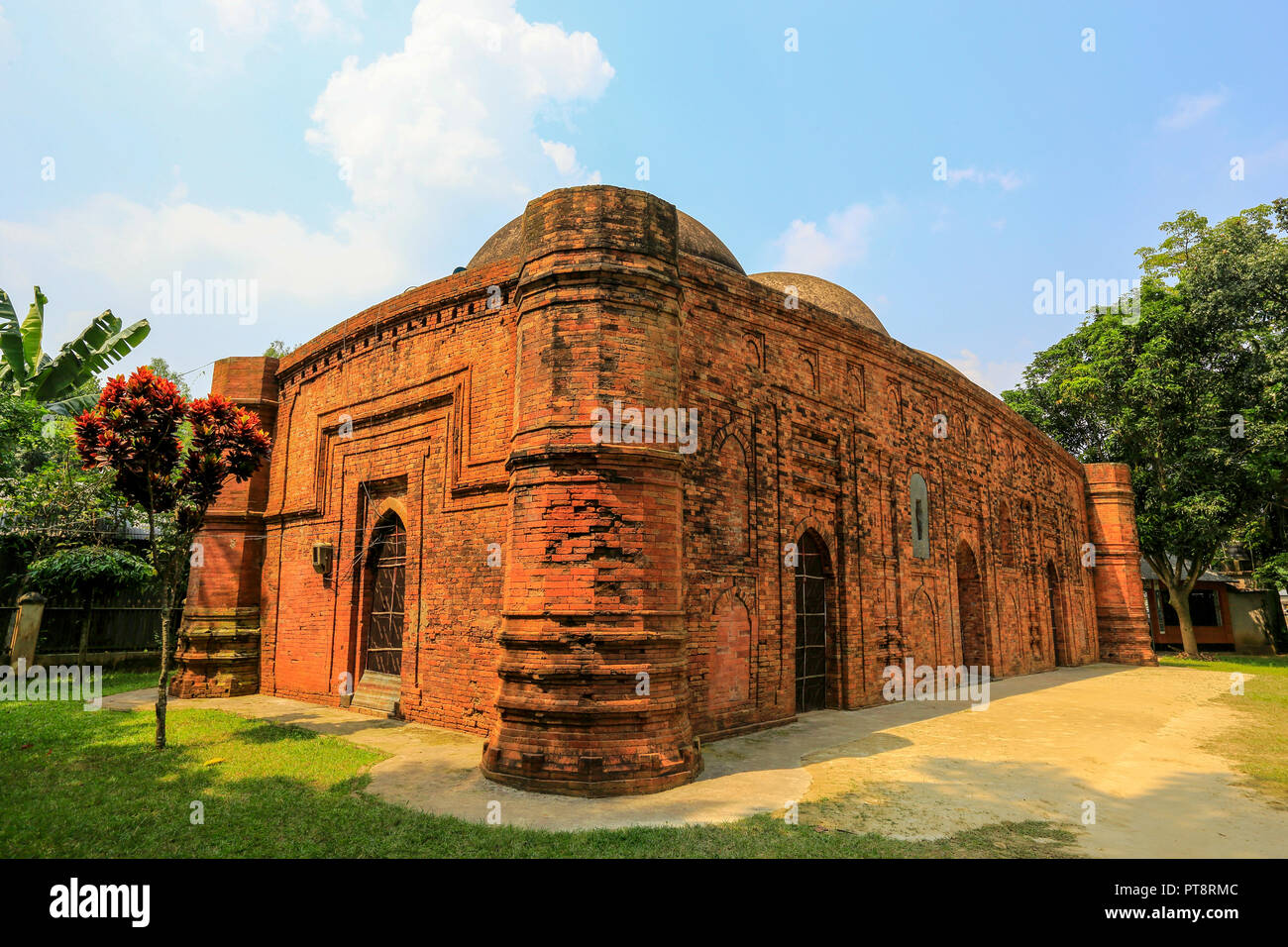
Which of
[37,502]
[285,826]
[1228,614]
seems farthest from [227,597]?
[1228,614]

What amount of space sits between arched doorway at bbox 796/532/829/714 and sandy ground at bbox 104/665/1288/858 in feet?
1.30

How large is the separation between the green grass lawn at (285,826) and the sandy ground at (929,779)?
0.29 meters

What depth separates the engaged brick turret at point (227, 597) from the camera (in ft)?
39.2

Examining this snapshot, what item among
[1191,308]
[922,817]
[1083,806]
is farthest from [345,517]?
[1191,308]

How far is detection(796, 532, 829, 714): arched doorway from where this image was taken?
10.2 m

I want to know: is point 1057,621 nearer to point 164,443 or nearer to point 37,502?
point 164,443

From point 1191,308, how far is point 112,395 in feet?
88.5

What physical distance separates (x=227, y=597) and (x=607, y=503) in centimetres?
922

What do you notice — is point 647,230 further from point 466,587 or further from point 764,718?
point 764,718

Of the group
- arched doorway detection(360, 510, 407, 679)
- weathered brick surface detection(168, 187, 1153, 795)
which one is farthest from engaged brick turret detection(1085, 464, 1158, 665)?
arched doorway detection(360, 510, 407, 679)

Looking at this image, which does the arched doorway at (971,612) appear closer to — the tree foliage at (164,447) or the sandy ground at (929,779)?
the sandy ground at (929,779)

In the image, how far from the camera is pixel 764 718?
8930 millimetres

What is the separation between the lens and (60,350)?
12719mm

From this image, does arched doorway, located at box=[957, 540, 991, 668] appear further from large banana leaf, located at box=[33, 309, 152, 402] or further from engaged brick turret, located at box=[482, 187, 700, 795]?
large banana leaf, located at box=[33, 309, 152, 402]
